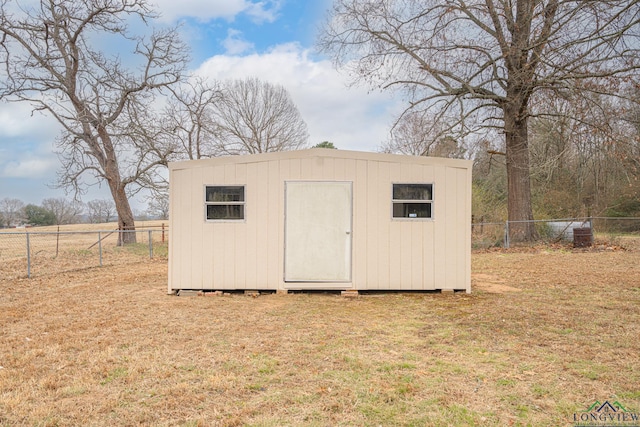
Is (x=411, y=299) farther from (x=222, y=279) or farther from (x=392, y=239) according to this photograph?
(x=222, y=279)

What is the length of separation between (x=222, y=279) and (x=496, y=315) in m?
4.19

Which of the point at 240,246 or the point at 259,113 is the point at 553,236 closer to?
the point at 240,246

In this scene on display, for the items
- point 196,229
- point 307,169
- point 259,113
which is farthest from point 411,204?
point 259,113

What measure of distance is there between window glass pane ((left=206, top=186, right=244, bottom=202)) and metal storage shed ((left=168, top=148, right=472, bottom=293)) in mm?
40

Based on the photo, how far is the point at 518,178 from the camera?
13055mm

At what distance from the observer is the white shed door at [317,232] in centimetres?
662

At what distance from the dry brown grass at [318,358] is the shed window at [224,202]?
1373 mm

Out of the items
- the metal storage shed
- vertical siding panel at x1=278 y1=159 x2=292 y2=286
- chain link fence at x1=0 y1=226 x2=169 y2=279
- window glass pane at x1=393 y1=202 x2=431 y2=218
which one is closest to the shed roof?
the metal storage shed

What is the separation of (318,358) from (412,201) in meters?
3.75

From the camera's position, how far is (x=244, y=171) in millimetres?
6676

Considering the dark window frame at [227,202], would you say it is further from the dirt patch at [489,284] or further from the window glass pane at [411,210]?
the dirt patch at [489,284]

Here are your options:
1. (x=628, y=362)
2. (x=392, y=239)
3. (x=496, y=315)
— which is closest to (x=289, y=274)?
(x=392, y=239)

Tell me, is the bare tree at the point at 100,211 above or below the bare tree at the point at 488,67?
below

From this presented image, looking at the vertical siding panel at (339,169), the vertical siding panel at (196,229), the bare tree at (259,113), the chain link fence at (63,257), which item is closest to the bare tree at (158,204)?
the chain link fence at (63,257)
